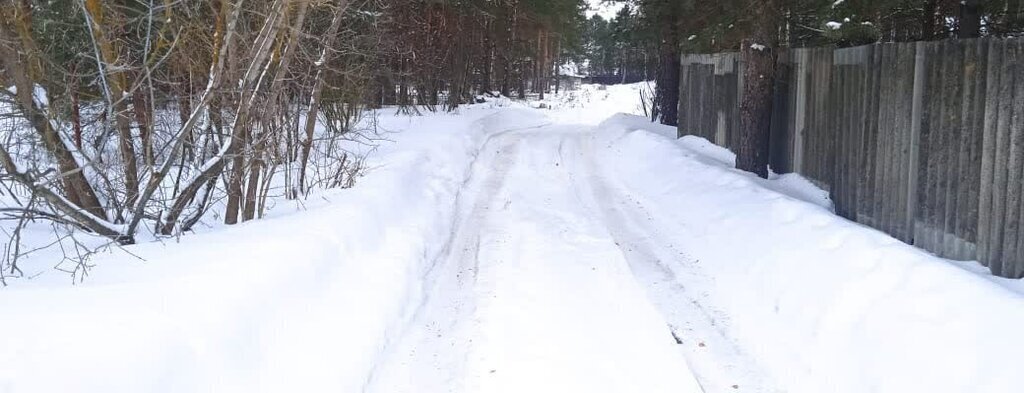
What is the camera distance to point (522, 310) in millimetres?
6504

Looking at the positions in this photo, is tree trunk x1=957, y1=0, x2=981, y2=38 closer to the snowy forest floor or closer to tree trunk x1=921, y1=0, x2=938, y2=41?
tree trunk x1=921, y1=0, x2=938, y2=41

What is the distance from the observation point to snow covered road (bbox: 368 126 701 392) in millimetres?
5258

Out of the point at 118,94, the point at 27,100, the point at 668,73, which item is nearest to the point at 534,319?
the point at 118,94

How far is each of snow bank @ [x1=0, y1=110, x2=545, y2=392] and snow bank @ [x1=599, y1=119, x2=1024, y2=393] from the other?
2.67 meters

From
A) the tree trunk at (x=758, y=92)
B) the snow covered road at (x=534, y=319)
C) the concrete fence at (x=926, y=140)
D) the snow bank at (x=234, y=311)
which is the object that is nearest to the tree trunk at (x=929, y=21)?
the tree trunk at (x=758, y=92)

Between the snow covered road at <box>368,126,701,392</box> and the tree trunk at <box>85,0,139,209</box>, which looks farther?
the tree trunk at <box>85,0,139,209</box>

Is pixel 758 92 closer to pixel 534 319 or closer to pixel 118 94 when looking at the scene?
pixel 534 319

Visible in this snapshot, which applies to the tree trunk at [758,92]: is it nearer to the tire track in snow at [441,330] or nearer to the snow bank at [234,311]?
the tire track in snow at [441,330]

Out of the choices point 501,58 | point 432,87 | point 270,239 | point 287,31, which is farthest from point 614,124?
point 501,58

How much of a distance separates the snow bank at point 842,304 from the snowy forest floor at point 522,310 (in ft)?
0.05

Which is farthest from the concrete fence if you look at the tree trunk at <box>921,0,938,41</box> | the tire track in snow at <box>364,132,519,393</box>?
the tire track in snow at <box>364,132,519,393</box>

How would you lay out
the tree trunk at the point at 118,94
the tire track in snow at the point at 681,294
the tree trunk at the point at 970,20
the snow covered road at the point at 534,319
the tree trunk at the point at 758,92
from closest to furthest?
1. the snow covered road at the point at 534,319
2. the tire track in snow at the point at 681,294
3. the tree trunk at the point at 118,94
4. the tree trunk at the point at 970,20
5. the tree trunk at the point at 758,92

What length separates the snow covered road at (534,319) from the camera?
526cm

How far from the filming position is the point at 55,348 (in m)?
3.79
